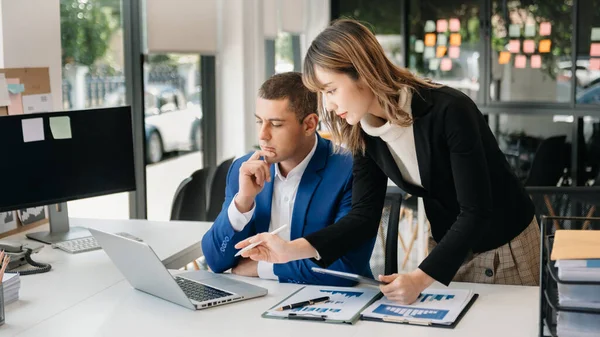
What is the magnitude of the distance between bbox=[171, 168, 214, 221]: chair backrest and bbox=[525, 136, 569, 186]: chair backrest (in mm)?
2891

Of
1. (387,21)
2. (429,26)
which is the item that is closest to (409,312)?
(429,26)

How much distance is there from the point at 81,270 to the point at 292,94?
84 centimetres

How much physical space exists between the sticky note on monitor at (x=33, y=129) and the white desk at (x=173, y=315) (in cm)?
54

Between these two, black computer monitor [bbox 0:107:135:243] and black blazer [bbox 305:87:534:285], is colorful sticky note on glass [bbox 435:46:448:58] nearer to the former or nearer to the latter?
black computer monitor [bbox 0:107:135:243]

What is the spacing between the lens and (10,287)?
2.13 meters

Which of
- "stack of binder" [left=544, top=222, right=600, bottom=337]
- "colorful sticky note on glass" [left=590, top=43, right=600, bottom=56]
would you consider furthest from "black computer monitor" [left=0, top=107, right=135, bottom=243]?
"colorful sticky note on glass" [left=590, top=43, right=600, bottom=56]

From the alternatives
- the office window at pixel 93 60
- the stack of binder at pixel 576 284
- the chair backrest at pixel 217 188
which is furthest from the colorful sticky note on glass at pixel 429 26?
the stack of binder at pixel 576 284

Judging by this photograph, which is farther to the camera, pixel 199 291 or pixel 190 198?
pixel 190 198

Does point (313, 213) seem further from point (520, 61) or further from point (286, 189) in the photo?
point (520, 61)

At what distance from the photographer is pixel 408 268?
481cm

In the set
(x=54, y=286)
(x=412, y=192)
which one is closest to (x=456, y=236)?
(x=412, y=192)

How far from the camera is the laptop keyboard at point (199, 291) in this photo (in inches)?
82.4

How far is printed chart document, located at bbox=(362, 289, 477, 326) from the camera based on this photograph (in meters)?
1.89

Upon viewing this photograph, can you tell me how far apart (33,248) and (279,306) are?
1.05 meters
